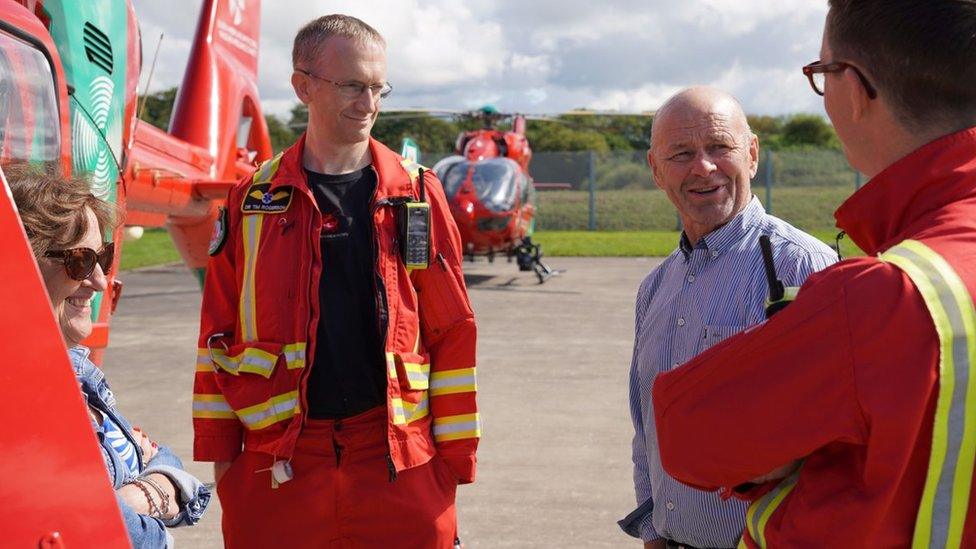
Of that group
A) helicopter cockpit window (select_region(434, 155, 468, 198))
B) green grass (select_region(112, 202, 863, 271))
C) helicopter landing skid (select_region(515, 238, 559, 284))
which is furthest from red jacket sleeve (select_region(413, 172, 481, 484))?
green grass (select_region(112, 202, 863, 271))

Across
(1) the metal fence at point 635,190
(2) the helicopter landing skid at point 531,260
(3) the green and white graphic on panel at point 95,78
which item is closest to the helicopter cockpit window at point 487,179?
(2) the helicopter landing skid at point 531,260

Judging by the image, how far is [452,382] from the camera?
288 cm

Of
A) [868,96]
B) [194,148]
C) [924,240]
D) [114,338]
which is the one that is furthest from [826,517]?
[114,338]

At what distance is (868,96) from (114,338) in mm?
10289

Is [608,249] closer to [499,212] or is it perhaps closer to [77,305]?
[499,212]

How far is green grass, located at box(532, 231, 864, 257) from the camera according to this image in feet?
73.3

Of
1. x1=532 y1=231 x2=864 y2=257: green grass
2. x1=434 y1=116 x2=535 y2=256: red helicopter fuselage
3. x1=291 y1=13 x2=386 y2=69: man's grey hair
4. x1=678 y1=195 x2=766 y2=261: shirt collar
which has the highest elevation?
x1=291 y1=13 x2=386 y2=69: man's grey hair

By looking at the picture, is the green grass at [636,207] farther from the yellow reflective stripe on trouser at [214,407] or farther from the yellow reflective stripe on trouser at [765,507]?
the yellow reflective stripe on trouser at [765,507]

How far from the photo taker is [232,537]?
9.21 feet

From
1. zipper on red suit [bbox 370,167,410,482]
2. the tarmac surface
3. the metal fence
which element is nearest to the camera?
zipper on red suit [bbox 370,167,410,482]

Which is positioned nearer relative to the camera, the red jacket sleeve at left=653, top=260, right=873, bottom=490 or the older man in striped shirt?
the red jacket sleeve at left=653, top=260, right=873, bottom=490

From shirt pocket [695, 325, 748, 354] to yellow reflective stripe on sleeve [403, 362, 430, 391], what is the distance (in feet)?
2.67

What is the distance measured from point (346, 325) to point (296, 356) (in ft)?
0.51

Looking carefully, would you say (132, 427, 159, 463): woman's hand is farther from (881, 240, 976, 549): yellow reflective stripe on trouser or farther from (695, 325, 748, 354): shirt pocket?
(881, 240, 976, 549): yellow reflective stripe on trouser
